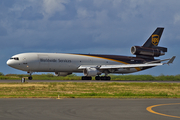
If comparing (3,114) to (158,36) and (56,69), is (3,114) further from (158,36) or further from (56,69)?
(158,36)

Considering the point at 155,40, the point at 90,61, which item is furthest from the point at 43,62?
the point at 155,40

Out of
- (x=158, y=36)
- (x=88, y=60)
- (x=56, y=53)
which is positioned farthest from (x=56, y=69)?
(x=158, y=36)

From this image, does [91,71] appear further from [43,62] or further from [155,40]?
[155,40]

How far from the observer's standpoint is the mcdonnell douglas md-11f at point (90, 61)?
51.1m

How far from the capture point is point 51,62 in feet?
172

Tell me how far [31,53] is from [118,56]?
18896 millimetres

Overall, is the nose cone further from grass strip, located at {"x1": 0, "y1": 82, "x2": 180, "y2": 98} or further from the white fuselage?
grass strip, located at {"x1": 0, "y1": 82, "x2": 180, "y2": 98}

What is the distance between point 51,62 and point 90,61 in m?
8.57

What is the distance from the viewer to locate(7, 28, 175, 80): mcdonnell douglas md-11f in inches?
2010

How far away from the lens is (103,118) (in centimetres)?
1077

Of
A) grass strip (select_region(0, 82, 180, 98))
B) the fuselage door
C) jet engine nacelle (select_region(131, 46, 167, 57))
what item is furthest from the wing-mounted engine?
grass strip (select_region(0, 82, 180, 98))

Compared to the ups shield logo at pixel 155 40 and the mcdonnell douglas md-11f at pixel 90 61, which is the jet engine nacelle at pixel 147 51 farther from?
the ups shield logo at pixel 155 40

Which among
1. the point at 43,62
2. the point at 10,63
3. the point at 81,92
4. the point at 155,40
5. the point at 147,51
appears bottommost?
the point at 81,92

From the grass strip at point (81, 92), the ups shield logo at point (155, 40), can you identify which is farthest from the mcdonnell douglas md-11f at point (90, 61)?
the grass strip at point (81, 92)
